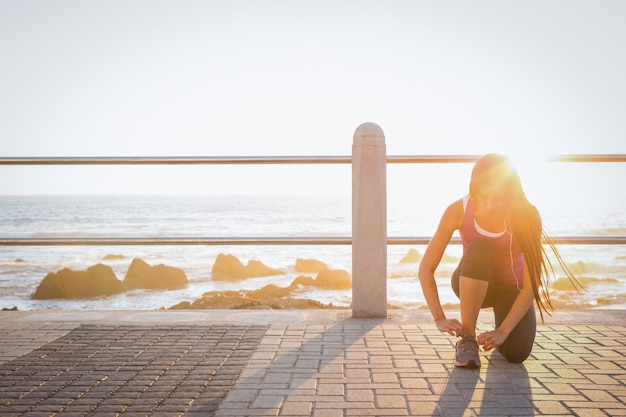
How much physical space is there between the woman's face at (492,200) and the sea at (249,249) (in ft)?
8.50

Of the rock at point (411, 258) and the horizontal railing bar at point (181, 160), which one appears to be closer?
the horizontal railing bar at point (181, 160)

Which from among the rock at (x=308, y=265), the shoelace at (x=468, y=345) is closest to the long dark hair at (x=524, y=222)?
the shoelace at (x=468, y=345)

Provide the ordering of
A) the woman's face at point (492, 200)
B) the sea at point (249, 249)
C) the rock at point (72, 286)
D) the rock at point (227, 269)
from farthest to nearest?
the rock at point (227, 269), the rock at point (72, 286), the sea at point (249, 249), the woman's face at point (492, 200)

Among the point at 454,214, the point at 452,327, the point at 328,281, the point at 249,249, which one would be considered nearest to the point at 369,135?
the point at 454,214

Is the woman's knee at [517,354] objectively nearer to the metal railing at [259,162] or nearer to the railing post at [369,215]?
the railing post at [369,215]

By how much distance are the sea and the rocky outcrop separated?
0.95 ft

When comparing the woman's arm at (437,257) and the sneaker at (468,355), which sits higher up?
the woman's arm at (437,257)

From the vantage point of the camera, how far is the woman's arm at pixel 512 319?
11.0 ft

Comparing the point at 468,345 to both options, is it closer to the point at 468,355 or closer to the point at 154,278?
the point at 468,355

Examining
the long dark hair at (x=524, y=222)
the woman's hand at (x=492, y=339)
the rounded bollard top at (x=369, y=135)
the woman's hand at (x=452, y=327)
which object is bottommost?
the woman's hand at (x=492, y=339)

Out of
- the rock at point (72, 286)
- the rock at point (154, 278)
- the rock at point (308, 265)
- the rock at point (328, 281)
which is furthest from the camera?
the rock at point (308, 265)

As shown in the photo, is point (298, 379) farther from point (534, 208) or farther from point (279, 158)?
point (279, 158)

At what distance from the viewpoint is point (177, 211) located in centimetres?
4328

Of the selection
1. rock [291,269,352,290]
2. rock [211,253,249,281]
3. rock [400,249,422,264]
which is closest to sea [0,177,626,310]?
rock [400,249,422,264]
